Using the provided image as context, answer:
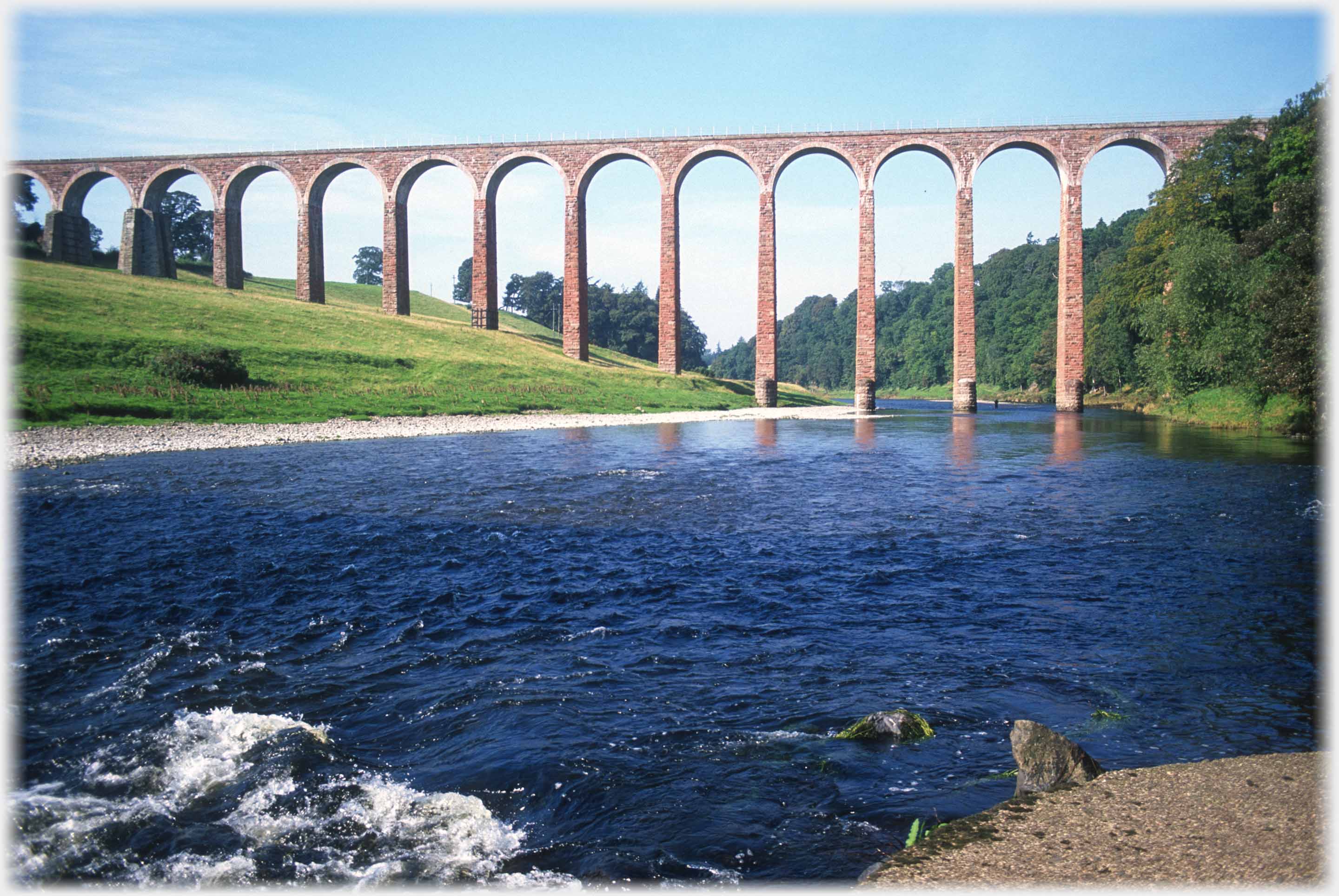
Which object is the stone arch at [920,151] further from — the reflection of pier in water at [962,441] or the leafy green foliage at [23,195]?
the leafy green foliage at [23,195]

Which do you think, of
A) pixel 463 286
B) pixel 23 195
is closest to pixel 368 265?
pixel 463 286

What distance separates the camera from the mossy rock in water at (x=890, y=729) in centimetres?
564

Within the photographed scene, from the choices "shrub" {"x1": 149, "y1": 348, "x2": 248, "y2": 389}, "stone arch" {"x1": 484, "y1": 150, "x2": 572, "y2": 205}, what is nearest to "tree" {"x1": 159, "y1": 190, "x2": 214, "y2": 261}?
"stone arch" {"x1": 484, "y1": 150, "x2": 572, "y2": 205}

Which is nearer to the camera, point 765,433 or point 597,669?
point 597,669

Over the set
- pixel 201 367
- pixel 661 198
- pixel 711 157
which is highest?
pixel 711 157

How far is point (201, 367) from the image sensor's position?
32062 mm

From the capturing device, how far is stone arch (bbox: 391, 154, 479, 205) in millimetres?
58344

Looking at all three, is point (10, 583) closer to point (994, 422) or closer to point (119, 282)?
point (994, 422)

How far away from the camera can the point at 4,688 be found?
6656 mm

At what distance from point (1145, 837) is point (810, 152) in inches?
2145

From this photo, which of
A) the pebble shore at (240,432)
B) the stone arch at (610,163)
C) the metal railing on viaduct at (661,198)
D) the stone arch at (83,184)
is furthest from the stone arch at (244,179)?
the pebble shore at (240,432)

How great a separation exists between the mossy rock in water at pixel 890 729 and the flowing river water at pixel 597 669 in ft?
0.29

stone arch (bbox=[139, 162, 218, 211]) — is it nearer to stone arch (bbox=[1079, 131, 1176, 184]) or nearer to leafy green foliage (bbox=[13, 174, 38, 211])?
leafy green foliage (bbox=[13, 174, 38, 211])

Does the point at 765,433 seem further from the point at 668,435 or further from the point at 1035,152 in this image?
the point at 1035,152
